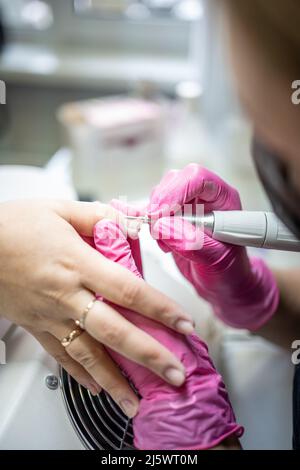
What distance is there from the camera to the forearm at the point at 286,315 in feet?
2.44

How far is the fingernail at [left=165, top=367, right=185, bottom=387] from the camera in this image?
51cm

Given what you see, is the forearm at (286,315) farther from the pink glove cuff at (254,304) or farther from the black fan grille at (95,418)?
the black fan grille at (95,418)

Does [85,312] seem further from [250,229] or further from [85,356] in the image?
[250,229]

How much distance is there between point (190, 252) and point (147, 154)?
2.22 ft

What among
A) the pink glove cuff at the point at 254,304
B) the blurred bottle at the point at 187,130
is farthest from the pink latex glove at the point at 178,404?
the blurred bottle at the point at 187,130

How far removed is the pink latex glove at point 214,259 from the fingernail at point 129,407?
19 centimetres

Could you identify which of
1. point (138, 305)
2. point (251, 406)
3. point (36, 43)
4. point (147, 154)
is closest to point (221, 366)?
point (251, 406)

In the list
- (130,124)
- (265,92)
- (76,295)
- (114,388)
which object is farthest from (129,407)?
(130,124)

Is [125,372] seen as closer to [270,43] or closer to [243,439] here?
[243,439]

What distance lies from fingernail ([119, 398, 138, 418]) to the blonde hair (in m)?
0.38

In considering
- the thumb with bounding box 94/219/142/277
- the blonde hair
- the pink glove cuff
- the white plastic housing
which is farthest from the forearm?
the blonde hair

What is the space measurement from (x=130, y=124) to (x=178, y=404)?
85cm

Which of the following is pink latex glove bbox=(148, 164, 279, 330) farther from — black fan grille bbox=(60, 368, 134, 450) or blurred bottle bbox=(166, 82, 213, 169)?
blurred bottle bbox=(166, 82, 213, 169)

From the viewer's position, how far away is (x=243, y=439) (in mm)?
581
